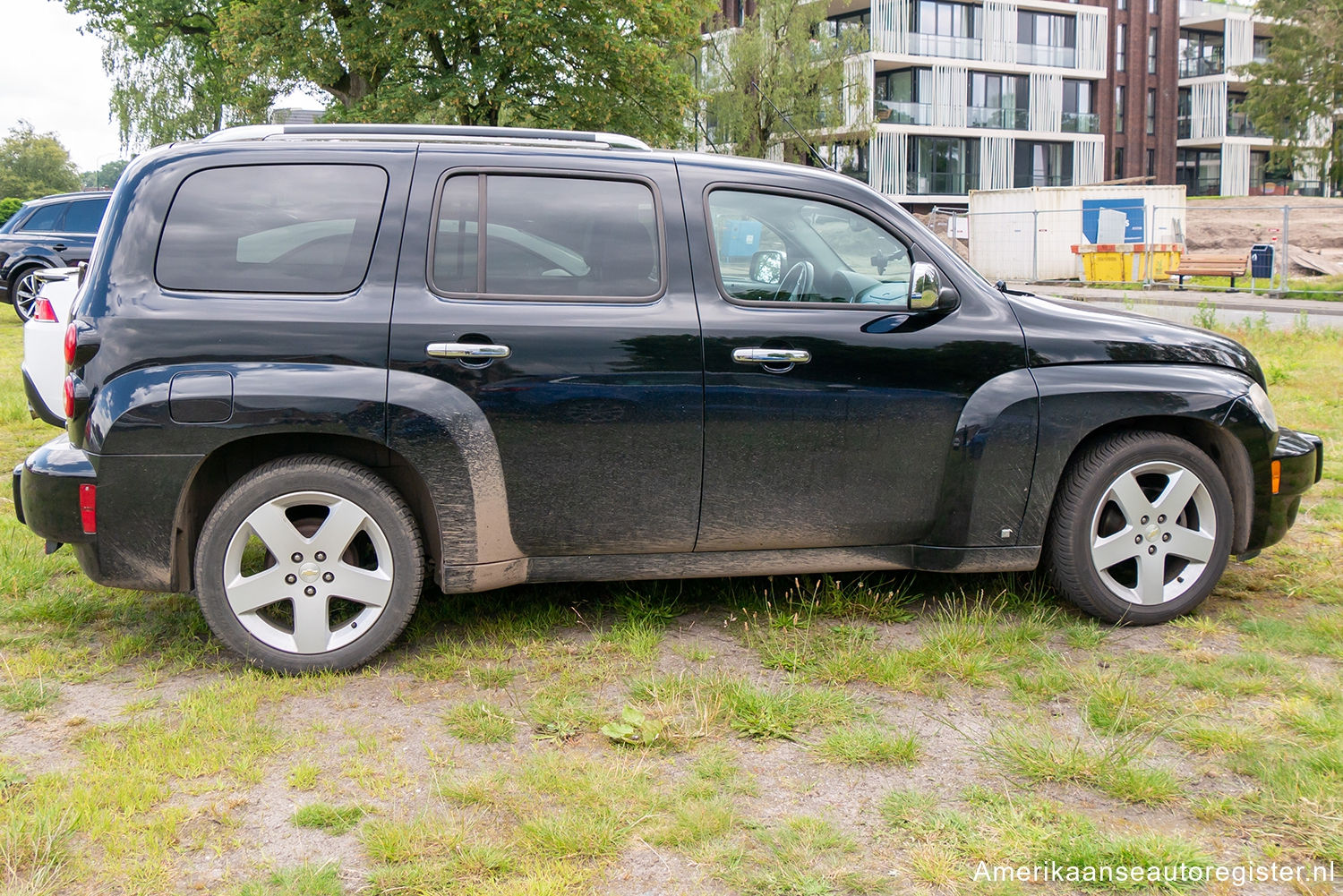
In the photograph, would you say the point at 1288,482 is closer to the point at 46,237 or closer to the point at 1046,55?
the point at 46,237

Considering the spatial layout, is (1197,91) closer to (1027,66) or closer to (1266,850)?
(1027,66)

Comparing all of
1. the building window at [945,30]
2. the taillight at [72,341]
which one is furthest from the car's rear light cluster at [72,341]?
the building window at [945,30]

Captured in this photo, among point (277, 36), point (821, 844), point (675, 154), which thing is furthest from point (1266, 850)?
point (277, 36)

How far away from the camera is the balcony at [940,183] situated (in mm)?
51594

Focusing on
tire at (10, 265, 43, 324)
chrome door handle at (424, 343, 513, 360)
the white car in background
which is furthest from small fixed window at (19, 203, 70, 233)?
chrome door handle at (424, 343, 513, 360)

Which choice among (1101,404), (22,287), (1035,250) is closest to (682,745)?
(1101,404)

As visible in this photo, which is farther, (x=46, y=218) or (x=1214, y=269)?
(x=1214, y=269)

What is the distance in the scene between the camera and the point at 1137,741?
3.54m

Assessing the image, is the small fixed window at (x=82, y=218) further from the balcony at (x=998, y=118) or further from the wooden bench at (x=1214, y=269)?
the balcony at (x=998, y=118)

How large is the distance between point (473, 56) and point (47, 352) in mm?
21862

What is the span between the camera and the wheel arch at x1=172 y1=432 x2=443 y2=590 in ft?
13.8

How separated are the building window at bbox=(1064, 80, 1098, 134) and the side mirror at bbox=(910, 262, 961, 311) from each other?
5539 cm

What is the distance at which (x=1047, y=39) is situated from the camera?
54.3 metres

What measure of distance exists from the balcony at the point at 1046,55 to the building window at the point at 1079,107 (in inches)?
43.6
